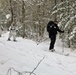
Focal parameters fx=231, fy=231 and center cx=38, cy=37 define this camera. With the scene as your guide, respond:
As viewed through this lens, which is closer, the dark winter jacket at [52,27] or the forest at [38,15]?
the dark winter jacket at [52,27]

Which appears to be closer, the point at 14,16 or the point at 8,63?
the point at 8,63

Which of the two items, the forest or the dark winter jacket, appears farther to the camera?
the forest

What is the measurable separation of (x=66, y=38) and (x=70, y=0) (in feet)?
9.83

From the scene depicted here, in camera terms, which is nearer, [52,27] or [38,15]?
[52,27]

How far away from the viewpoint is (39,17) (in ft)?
89.0

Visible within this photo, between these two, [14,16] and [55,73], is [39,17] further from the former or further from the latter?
[55,73]

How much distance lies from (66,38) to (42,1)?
10336mm

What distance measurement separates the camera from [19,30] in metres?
27.2

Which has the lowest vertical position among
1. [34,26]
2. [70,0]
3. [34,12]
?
[34,26]

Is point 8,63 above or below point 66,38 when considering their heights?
above

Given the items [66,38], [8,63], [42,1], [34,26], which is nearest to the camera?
[8,63]

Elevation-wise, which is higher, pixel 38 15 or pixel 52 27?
pixel 52 27

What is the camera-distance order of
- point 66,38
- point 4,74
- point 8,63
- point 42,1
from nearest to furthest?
1. point 4,74
2. point 8,63
3. point 66,38
4. point 42,1

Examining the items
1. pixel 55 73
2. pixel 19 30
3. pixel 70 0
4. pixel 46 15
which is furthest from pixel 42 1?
Answer: pixel 55 73
